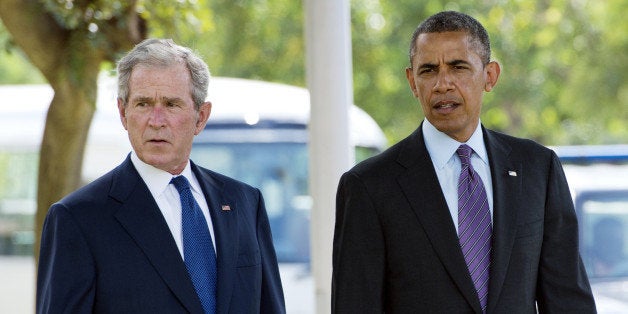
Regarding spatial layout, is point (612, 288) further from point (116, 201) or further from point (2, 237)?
point (2, 237)

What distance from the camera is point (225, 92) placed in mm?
12961

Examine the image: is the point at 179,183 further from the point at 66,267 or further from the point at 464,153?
the point at 464,153

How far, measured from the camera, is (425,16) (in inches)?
644

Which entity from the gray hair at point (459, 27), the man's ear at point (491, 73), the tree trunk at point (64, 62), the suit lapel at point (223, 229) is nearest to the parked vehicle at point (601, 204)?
the tree trunk at point (64, 62)

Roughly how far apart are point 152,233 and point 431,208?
876 millimetres

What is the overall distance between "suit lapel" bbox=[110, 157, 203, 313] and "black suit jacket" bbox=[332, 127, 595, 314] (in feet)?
1.81

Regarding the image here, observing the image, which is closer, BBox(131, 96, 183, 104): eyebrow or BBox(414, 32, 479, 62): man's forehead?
BBox(131, 96, 183, 104): eyebrow

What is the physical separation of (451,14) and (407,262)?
0.81m

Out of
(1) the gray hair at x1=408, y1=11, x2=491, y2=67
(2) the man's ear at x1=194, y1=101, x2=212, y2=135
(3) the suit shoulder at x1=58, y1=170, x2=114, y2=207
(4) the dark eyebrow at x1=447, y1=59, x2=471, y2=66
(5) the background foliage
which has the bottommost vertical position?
(3) the suit shoulder at x1=58, y1=170, x2=114, y2=207

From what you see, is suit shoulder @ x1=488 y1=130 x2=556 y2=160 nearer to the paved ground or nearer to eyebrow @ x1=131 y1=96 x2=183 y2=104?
eyebrow @ x1=131 y1=96 x2=183 y2=104

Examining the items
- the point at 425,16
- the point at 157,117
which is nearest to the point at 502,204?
the point at 157,117

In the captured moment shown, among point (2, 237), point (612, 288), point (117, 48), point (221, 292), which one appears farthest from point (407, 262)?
point (2, 237)

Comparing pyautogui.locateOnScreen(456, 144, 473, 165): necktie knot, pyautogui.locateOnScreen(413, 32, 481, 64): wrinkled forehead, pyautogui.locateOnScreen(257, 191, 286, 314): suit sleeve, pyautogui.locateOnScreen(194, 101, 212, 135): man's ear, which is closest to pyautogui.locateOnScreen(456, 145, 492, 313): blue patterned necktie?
pyautogui.locateOnScreen(456, 144, 473, 165): necktie knot

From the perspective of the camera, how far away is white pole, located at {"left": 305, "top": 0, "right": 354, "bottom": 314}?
19.9 feet
